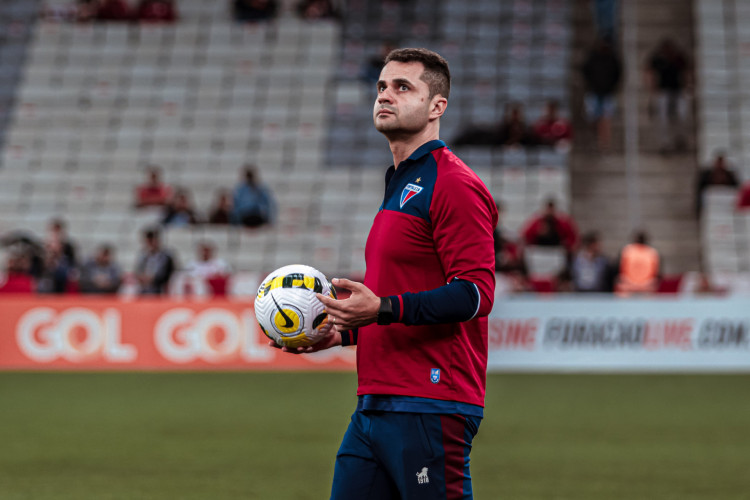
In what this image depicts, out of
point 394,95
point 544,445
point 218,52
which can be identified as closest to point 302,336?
point 394,95

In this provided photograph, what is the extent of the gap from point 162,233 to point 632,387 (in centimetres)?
976

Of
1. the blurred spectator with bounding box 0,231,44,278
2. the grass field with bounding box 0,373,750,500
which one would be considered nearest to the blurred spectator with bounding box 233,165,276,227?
the blurred spectator with bounding box 0,231,44,278

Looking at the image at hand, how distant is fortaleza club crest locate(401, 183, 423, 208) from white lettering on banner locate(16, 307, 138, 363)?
13.6m

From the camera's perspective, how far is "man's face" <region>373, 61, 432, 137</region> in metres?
4.01

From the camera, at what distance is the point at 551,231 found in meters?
19.4

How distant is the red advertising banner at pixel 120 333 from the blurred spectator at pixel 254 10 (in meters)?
10.6

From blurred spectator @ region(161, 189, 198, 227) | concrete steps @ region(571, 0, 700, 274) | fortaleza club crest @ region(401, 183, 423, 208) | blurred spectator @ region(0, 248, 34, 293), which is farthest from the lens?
concrete steps @ region(571, 0, 700, 274)

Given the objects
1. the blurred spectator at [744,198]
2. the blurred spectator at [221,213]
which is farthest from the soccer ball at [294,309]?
the blurred spectator at [744,198]

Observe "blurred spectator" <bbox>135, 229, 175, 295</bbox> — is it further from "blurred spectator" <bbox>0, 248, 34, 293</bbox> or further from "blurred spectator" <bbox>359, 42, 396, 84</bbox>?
"blurred spectator" <bbox>359, 42, 396, 84</bbox>

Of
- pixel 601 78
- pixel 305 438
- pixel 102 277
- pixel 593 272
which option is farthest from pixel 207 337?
pixel 601 78

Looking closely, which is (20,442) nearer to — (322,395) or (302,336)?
(322,395)

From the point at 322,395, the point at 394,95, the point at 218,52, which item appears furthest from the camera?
the point at 218,52

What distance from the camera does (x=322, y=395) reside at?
1402 centimetres

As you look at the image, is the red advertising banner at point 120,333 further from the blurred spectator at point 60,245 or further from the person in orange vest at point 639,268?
the person in orange vest at point 639,268
